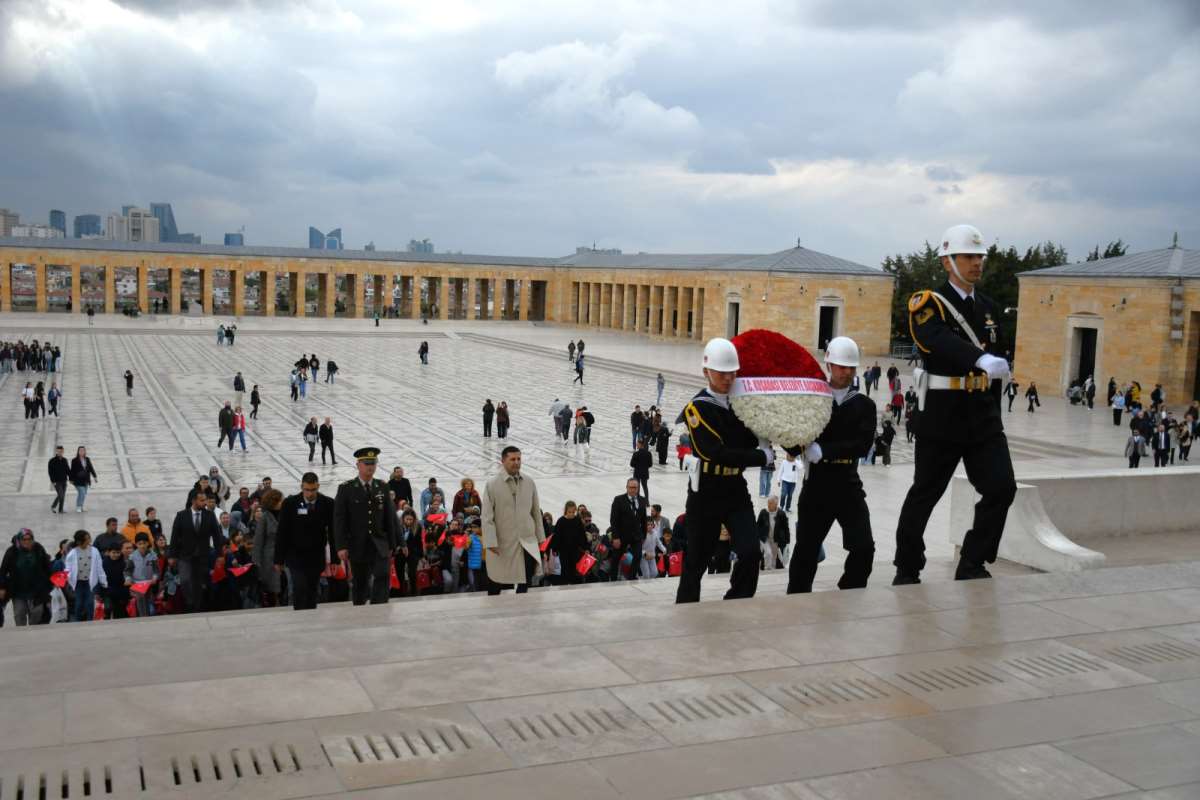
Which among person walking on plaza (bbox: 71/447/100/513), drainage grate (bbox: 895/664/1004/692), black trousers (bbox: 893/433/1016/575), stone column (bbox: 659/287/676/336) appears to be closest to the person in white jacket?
black trousers (bbox: 893/433/1016/575)

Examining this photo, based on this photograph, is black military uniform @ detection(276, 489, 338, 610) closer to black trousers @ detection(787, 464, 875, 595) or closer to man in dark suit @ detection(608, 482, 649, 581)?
black trousers @ detection(787, 464, 875, 595)

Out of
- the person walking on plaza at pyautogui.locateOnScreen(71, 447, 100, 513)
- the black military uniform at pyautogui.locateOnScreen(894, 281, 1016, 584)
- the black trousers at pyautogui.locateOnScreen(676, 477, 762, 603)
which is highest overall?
the black military uniform at pyautogui.locateOnScreen(894, 281, 1016, 584)

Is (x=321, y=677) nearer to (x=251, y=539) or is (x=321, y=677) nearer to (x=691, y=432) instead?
(x=691, y=432)

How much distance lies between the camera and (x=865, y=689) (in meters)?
4.00

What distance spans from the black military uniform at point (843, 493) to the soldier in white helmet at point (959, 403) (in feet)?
0.83

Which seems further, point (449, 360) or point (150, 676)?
point (449, 360)

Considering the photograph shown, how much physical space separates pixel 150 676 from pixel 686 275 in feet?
177

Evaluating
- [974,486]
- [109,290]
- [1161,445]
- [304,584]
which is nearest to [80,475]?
[304,584]

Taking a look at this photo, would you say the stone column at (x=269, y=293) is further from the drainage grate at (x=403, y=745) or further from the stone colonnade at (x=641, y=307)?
the drainage grate at (x=403, y=745)

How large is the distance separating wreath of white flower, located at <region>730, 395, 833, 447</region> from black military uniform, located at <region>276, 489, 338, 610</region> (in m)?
2.83

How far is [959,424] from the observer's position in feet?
17.9

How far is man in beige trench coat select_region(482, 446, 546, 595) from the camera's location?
6.50 m

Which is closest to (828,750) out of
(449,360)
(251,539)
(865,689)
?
(865,689)

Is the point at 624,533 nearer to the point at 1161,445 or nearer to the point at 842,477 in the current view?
the point at 842,477
